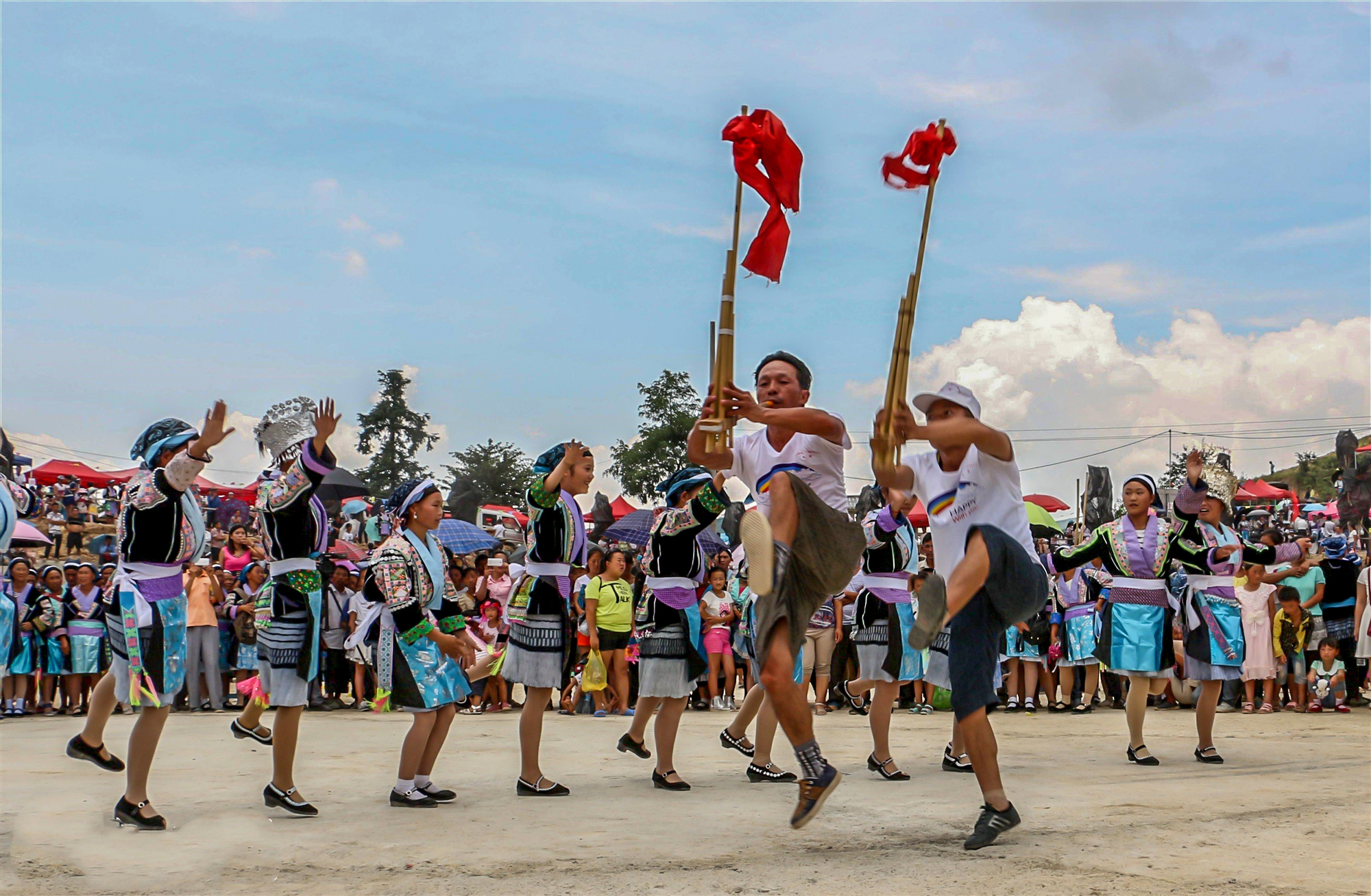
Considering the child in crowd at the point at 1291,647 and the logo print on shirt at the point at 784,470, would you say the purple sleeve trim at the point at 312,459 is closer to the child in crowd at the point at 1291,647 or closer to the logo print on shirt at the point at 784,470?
the logo print on shirt at the point at 784,470

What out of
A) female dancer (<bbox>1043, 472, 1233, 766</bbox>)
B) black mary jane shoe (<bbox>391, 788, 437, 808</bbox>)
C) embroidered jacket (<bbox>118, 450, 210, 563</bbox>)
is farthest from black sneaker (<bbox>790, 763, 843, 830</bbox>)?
female dancer (<bbox>1043, 472, 1233, 766</bbox>)

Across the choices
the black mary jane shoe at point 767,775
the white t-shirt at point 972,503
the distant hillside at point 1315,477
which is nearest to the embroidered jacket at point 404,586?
the black mary jane shoe at point 767,775

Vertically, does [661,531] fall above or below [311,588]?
above

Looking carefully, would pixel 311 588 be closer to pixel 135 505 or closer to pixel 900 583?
pixel 135 505

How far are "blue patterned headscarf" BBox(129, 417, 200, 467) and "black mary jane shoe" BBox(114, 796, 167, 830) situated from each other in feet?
5.86

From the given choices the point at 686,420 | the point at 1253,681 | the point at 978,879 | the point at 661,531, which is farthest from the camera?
the point at 686,420

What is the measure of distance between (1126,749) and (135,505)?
7085mm

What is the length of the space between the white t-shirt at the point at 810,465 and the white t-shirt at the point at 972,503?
44 cm

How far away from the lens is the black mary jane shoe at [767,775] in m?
7.37

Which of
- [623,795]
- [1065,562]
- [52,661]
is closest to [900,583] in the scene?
[1065,562]

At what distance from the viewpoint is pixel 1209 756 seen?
26.5ft

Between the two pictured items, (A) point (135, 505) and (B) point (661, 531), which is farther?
(B) point (661, 531)

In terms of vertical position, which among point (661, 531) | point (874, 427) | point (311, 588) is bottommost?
point (311, 588)

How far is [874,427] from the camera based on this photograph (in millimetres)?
5480
